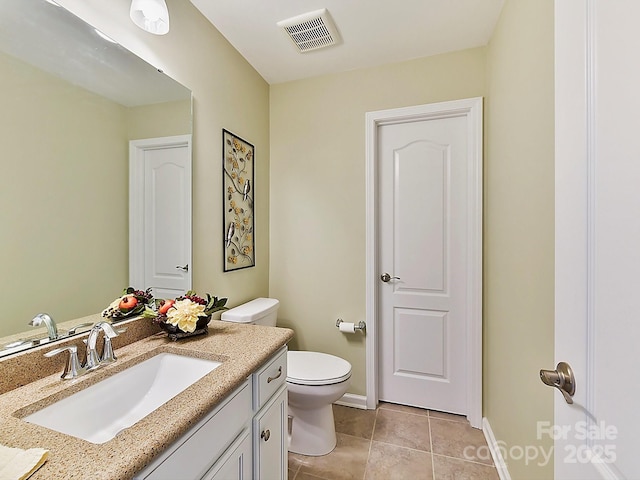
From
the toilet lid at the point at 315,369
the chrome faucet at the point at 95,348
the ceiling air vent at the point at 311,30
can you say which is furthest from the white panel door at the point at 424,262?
the chrome faucet at the point at 95,348

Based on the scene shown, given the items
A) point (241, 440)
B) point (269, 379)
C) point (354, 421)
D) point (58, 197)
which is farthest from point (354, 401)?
point (58, 197)

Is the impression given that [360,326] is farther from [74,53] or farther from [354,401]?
[74,53]

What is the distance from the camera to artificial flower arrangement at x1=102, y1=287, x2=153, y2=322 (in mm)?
1155

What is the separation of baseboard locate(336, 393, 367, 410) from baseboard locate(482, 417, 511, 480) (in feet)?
2.57

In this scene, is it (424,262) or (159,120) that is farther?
(424,262)

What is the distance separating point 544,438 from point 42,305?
1.81 metres

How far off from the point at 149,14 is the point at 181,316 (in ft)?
4.05

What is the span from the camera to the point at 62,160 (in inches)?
38.3

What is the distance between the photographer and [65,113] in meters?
0.98

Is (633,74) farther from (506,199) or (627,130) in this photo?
(506,199)

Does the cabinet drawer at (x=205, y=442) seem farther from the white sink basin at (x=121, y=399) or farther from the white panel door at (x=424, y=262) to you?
the white panel door at (x=424, y=262)

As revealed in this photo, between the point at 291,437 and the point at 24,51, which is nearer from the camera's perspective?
the point at 24,51

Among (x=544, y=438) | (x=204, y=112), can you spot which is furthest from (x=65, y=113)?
(x=544, y=438)

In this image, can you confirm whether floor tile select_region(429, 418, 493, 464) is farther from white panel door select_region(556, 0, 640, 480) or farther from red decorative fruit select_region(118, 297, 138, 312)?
red decorative fruit select_region(118, 297, 138, 312)
